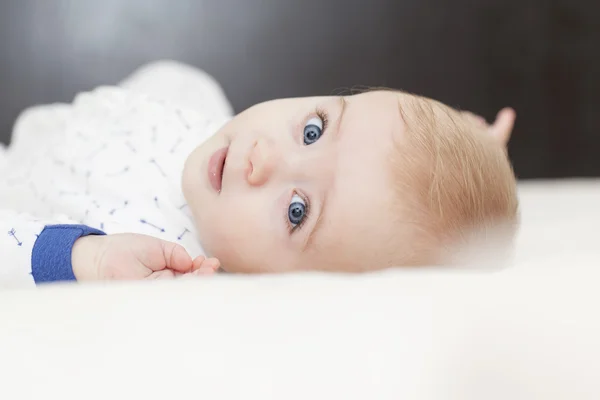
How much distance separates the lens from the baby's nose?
869mm

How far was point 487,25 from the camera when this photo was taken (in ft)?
6.11

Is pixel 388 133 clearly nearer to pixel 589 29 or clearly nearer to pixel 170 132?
pixel 170 132

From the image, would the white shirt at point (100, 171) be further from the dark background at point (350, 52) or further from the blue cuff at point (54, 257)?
the dark background at point (350, 52)

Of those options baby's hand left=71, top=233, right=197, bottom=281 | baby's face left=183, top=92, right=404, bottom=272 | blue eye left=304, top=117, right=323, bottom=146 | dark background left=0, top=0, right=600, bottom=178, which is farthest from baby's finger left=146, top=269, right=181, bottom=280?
dark background left=0, top=0, right=600, bottom=178

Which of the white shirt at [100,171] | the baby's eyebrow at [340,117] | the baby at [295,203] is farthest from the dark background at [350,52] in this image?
the baby's eyebrow at [340,117]

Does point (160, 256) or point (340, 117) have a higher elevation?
point (340, 117)

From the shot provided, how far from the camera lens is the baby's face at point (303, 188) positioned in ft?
2.74

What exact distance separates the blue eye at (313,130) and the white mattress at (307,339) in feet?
1.02

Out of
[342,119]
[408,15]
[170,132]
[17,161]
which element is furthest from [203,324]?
[408,15]

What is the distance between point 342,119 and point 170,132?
0.36m

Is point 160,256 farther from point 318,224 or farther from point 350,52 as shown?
point 350,52

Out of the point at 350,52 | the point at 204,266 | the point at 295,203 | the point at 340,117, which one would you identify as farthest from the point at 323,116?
the point at 350,52

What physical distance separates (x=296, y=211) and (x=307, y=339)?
35cm

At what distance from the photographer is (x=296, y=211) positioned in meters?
0.87
